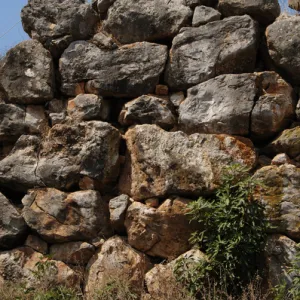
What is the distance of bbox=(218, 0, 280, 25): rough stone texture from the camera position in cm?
696

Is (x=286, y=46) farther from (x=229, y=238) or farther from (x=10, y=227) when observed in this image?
(x=10, y=227)

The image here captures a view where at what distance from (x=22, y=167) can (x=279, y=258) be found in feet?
11.1

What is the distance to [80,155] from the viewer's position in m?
6.72

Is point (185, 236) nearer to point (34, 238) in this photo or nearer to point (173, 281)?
point (173, 281)

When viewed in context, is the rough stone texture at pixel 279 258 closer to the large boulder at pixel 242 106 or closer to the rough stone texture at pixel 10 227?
the large boulder at pixel 242 106

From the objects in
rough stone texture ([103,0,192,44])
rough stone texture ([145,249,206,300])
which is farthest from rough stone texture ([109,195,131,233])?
rough stone texture ([103,0,192,44])

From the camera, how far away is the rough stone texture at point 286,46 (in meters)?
6.60

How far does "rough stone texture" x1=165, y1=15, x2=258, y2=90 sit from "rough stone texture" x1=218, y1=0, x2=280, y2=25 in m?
0.17

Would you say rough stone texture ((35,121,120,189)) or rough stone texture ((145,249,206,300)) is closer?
rough stone texture ((145,249,206,300))

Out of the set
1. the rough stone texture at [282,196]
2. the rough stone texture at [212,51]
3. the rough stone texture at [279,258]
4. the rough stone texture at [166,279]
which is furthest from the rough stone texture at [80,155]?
the rough stone texture at [279,258]

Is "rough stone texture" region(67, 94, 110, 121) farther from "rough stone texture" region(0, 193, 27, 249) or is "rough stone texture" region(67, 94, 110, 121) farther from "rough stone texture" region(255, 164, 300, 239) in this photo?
"rough stone texture" region(255, 164, 300, 239)

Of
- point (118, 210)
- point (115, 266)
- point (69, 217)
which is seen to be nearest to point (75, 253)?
point (69, 217)

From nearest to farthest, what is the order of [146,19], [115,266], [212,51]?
[115,266], [212,51], [146,19]

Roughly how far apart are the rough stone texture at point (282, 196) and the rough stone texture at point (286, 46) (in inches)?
49.1
